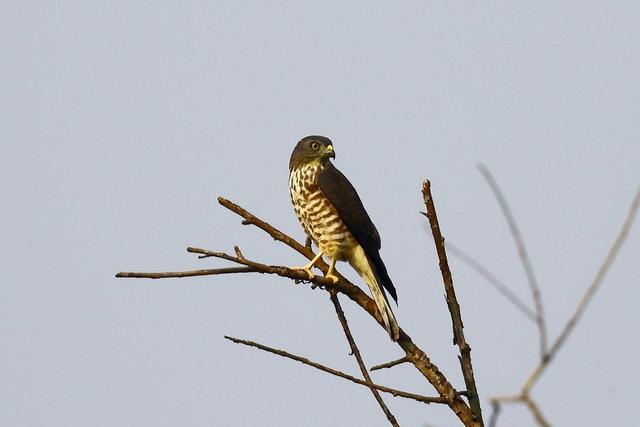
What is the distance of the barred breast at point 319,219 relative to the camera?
7.56 m

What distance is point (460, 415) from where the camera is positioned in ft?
12.7

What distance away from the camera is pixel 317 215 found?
25.3 ft

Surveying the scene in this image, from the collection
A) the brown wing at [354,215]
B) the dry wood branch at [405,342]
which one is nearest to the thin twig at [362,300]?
the dry wood branch at [405,342]

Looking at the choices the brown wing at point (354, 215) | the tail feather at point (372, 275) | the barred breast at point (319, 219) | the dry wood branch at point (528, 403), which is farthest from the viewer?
the barred breast at point (319, 219)

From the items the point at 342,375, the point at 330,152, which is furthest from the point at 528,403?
the point at 330,152

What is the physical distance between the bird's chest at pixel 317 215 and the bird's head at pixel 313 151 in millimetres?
207

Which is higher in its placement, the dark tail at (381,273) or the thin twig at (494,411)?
the dark tail at (381,273)

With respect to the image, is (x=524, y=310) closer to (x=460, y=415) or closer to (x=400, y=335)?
(x=460, y=415)

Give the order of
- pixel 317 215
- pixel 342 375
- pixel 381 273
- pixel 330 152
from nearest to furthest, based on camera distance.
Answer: pixel 342 375 → pixel 381 273 → pixel 317 215 → pixel 330 152

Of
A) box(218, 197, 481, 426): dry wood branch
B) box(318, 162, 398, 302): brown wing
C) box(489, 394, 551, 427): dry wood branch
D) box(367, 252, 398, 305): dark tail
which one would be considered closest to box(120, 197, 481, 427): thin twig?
box(218, 197, 481, 426): dry wood branch

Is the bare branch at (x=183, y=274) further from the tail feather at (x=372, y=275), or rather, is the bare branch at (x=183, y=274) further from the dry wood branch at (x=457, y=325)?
the tail feather at (x=372, y=275)

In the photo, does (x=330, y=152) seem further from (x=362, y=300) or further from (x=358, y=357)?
(x=358, y=357)

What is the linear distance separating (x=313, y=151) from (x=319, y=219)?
90cm

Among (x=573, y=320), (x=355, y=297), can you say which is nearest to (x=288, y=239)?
(x=355, y=297)
